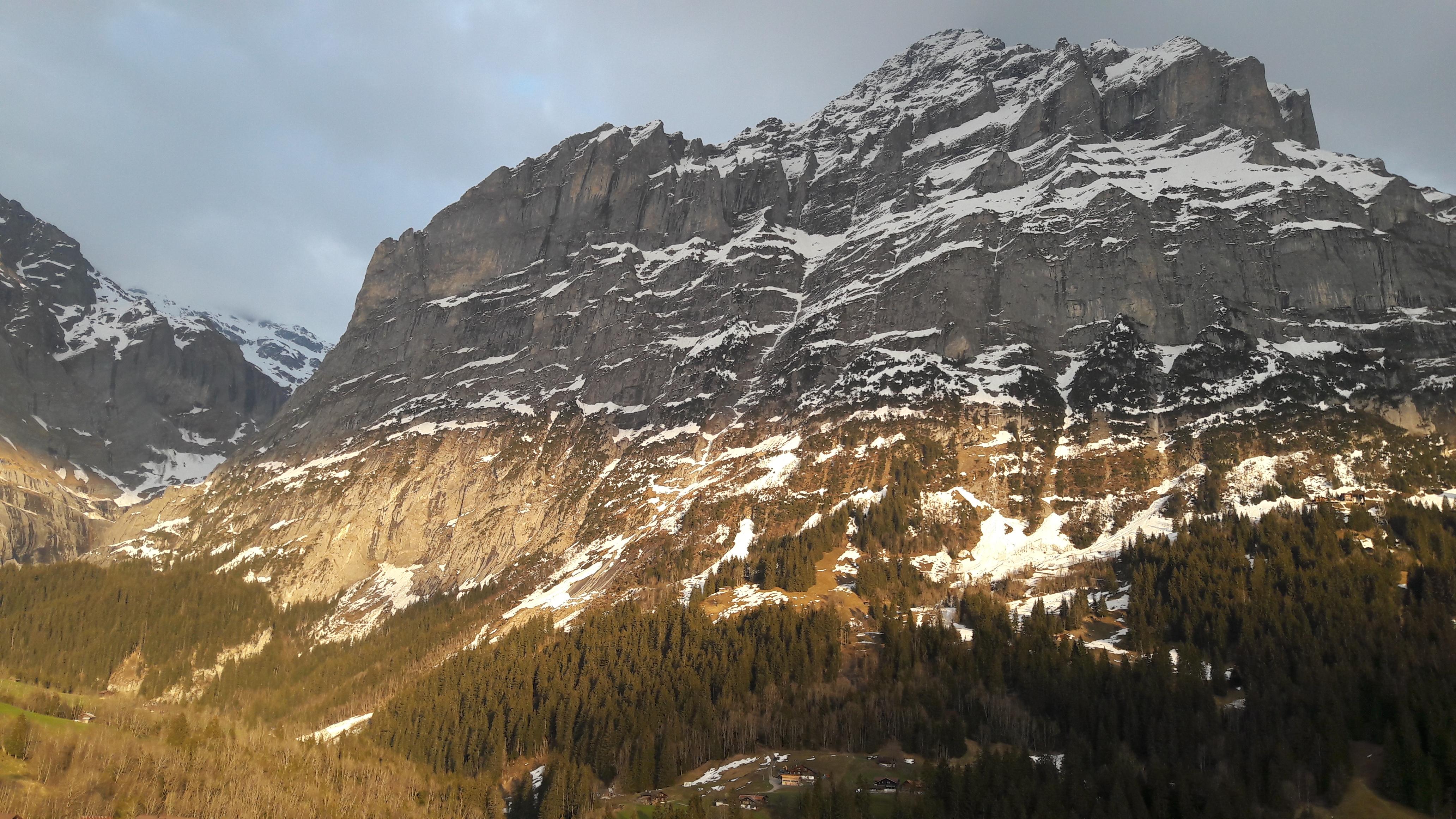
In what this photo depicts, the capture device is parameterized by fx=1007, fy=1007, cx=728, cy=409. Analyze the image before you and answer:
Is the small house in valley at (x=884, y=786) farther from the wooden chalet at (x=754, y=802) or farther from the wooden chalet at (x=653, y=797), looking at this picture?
the wooden chalet at (x=653, y=797)

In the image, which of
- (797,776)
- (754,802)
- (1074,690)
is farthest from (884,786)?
(1074,690)

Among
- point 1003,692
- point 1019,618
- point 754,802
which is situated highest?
point 1019,618

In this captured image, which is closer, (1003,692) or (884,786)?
(884,786)

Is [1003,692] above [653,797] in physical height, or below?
above

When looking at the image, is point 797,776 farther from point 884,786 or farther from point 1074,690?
point 1074,690

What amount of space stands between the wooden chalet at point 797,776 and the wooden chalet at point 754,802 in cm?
358

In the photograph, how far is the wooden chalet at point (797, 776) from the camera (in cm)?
10344

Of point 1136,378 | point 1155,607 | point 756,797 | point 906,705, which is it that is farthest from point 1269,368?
point 756,797

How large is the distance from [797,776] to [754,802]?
20.4ft

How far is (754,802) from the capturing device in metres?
100

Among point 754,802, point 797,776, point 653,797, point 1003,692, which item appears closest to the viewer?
point 754,802

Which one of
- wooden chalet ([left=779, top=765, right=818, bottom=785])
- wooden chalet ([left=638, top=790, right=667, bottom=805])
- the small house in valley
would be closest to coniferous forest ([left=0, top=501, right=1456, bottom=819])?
wooden chalet ([left=638, top=790, right=667, bottom=805])

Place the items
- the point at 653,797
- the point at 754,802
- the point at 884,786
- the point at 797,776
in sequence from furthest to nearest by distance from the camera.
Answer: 1. the point at 653,797
2. the point at 797,776
3. the point at 884,786
4. the point at 754,802

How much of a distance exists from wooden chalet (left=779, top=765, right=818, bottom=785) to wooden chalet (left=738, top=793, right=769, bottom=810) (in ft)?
11.7
